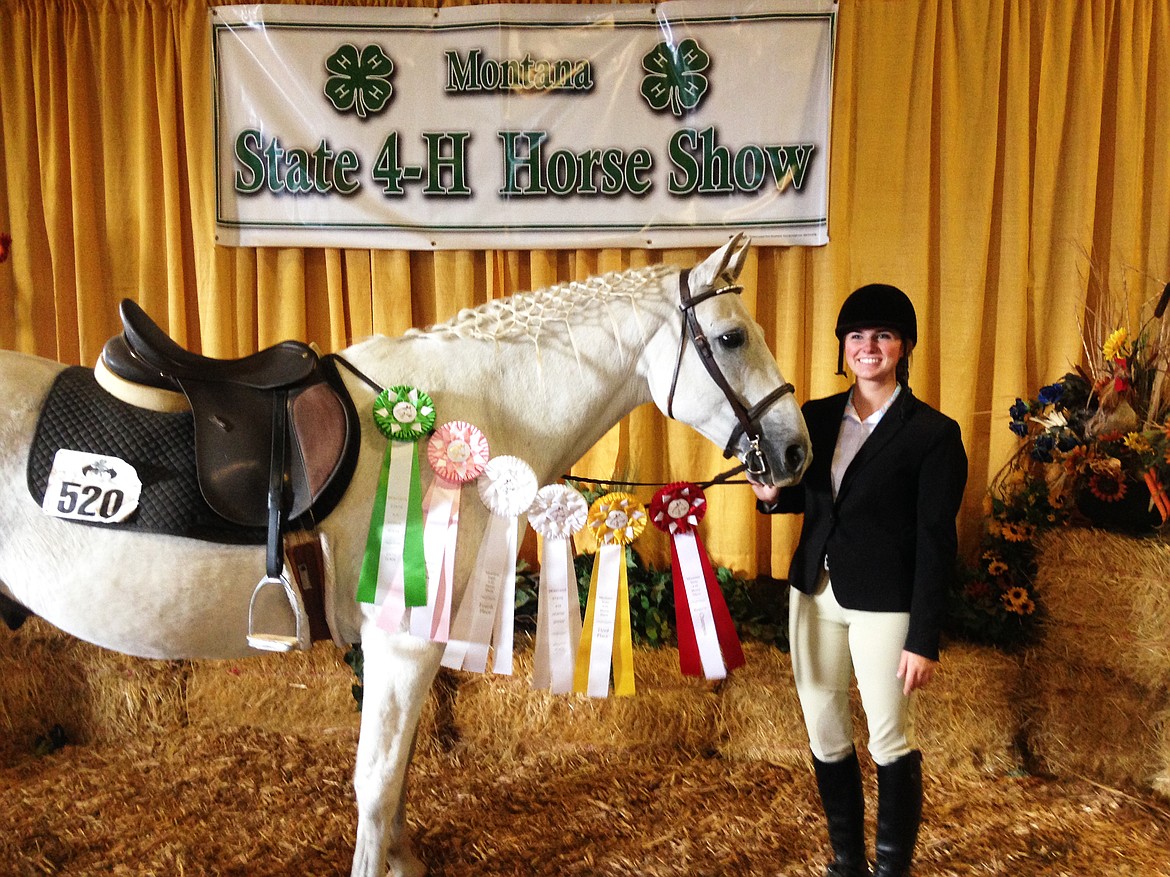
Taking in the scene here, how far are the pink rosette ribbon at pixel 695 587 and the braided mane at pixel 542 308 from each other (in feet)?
1.70

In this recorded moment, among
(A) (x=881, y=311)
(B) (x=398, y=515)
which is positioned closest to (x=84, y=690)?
(B) (x=398, y=515)

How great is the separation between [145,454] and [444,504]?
641mm

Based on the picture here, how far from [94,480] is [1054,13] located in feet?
12.3

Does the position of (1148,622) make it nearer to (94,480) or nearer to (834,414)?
(834,414)

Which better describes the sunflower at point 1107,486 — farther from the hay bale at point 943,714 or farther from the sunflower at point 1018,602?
the hay bale at point 943,714

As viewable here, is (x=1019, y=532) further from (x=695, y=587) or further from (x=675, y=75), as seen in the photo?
(x=675, y=75)

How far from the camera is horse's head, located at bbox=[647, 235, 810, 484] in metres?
1.66

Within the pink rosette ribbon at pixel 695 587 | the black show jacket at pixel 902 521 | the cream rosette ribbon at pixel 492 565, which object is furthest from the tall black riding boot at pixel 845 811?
the cream rosette ribbon at pixel 492 565

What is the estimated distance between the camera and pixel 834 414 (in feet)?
6.08

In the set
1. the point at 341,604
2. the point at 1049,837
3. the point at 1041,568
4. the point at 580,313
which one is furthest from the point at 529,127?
the point at 1049,837

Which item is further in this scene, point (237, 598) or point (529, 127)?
point (529, 127)

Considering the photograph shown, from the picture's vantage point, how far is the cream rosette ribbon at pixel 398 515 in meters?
1.58

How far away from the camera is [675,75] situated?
287 centimetres

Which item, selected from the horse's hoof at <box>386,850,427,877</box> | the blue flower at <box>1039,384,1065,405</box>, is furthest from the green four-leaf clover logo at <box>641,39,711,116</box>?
the horse's hoof at <box>386,850,427,877</box>
